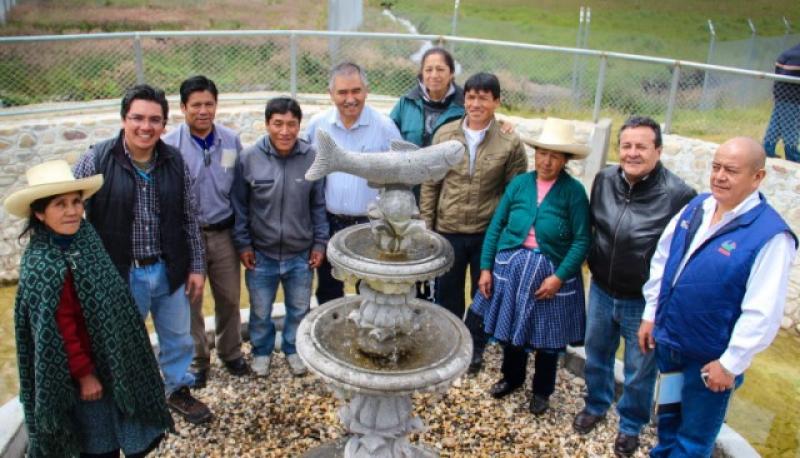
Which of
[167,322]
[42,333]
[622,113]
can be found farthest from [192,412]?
[622,113]

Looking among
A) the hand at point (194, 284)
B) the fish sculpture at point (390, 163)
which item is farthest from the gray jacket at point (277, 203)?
the fish sculpture at point (390, 163)

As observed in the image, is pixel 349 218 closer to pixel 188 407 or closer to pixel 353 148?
pixel 353 148

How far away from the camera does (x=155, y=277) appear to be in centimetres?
377

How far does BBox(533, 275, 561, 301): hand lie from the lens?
3.95 metres

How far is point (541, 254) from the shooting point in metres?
4.00


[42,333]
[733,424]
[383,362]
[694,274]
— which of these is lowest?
[733,424]

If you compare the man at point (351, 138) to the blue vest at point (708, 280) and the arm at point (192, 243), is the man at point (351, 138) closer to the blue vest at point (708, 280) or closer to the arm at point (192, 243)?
the arm at point (192, 243)

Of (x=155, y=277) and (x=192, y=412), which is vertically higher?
(x=155, y=277)

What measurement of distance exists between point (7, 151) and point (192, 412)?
419cm

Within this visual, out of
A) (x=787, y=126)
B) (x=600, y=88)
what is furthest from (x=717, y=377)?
(x=600, y=88)

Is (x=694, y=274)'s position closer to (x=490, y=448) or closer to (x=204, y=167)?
(x=490, y=448)

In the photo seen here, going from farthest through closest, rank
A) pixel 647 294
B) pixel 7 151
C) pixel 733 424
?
pixel 7 151
pixel 733 424
pixel 647 294

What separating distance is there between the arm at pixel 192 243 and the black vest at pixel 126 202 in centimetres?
4

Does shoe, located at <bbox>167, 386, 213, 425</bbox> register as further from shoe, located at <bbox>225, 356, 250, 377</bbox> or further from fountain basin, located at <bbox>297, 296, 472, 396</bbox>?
fountain basin, located at <bbox>297, 296, 472, 396</bbox>
